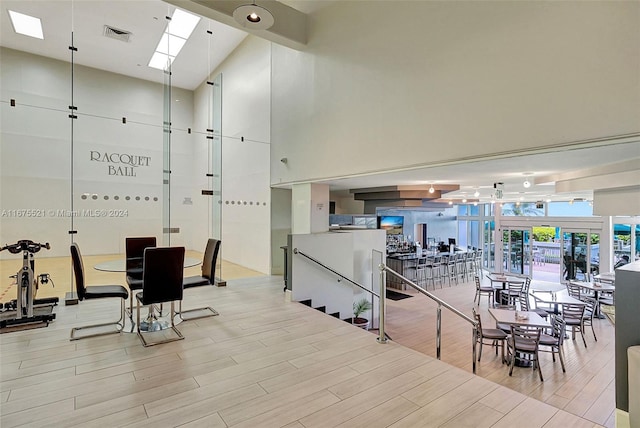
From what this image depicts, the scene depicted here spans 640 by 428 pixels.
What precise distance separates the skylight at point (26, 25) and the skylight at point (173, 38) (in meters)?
2.00

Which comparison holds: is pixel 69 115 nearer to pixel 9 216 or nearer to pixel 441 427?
pixel 9 216

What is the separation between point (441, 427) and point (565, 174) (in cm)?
458

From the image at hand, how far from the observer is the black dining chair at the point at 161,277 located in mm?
3564

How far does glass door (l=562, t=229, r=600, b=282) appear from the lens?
11586mm

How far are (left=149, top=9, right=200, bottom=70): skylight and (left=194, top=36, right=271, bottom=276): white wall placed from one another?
0.96 m

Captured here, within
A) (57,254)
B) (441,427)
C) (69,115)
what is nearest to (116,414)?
(441,427)

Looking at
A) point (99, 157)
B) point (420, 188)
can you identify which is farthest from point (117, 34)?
point (420, 188)

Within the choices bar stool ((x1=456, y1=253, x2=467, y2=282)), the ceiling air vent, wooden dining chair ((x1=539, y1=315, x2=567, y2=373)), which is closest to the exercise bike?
the ceiling air vent

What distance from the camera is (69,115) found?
5609 mm

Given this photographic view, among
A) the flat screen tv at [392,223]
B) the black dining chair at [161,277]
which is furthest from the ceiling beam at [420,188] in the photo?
the black dining chair at [161,277]

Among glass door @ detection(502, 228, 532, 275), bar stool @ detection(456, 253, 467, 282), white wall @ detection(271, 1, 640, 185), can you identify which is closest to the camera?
white wall @ detection(271, 1, 640, 185)

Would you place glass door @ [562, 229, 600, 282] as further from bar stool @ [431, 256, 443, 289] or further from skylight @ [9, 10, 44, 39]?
skylight @ [9, 10, 44, 39]

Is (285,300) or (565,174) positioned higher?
(565,174)

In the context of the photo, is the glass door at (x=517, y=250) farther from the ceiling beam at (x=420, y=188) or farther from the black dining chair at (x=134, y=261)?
the black dining chair at (x=134, y=261)
